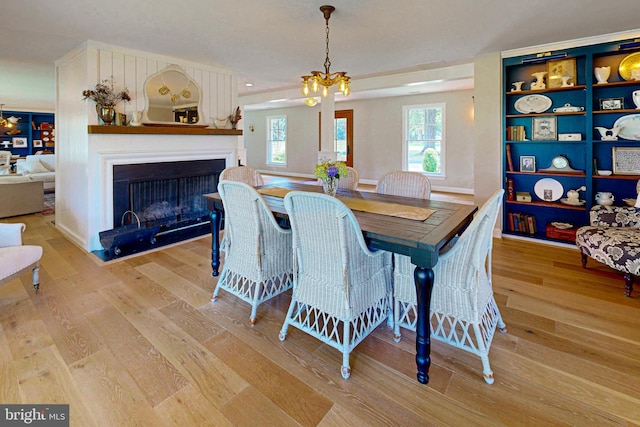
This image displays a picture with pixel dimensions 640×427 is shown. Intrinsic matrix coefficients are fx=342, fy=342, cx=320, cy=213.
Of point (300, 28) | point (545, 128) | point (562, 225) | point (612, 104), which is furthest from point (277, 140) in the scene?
point (612, 104)

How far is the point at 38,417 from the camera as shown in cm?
159

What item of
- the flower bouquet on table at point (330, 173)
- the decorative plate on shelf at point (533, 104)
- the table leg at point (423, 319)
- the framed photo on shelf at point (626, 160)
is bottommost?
the table leg at point (423, 319)

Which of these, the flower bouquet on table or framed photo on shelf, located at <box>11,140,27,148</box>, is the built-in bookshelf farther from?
framed photo on shelf, located at <box>11,140,27,148</box>

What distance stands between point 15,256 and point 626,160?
597cm

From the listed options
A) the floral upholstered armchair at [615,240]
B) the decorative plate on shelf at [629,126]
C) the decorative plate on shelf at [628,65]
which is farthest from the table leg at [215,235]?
the decorative plate on shelf at [628,65]

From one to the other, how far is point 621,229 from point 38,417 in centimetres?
440

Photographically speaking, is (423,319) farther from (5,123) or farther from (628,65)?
(5,123)

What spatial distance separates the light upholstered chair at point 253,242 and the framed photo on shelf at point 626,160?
153 inches

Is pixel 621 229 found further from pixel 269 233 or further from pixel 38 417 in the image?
pixel 38 417

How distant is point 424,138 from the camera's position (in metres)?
8.77

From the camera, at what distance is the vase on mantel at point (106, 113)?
380 cm

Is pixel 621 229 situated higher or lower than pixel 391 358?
higher

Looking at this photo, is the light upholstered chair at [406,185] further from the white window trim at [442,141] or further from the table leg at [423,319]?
the white window trim at [442,141]

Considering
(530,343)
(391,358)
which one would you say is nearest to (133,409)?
(391,358)
